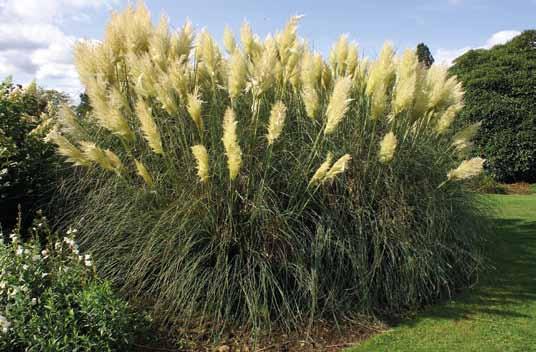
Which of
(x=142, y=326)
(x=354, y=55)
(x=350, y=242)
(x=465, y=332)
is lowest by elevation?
(x=465, y=332)

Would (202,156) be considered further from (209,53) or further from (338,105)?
(209,53)

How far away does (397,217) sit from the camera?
A: 13.6 ft

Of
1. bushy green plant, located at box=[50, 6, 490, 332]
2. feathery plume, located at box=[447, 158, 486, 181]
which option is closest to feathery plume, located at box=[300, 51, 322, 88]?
bushy green plant, located at box=[50, 6, 490, 332]

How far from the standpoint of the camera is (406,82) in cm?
411

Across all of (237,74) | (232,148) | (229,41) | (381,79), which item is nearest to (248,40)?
(229,41)

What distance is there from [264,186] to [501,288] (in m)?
2.43

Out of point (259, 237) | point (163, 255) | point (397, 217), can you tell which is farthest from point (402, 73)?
point (163, 255)

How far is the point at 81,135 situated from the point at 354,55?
263cm

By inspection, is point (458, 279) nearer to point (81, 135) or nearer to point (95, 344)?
point (95, 344)

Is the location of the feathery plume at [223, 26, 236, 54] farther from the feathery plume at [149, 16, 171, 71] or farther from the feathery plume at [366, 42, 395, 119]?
the feathery plume at [366, 42, 395, 119]

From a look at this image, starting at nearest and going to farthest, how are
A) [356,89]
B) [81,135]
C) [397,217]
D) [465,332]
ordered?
[465,332] → [397,217] → [81,135] → [356,89]

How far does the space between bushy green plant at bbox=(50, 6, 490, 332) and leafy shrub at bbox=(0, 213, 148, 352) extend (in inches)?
18.3

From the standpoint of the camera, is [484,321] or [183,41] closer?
[484,321]

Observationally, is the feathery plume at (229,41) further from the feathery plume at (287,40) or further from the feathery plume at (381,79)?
the feathery plume at (381,79)
